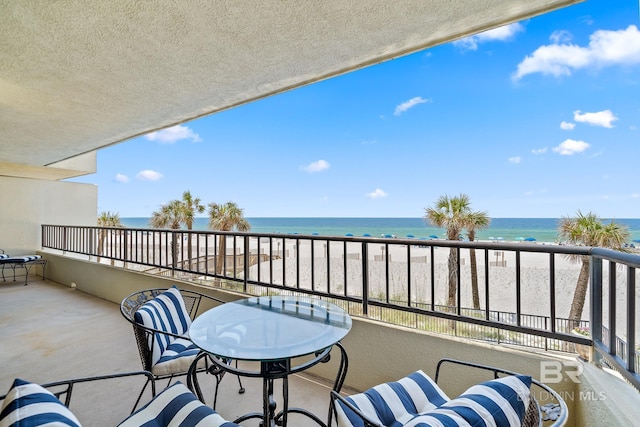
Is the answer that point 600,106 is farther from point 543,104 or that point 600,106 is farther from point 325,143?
point 325,143

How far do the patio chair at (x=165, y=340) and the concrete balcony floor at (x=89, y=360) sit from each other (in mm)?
306

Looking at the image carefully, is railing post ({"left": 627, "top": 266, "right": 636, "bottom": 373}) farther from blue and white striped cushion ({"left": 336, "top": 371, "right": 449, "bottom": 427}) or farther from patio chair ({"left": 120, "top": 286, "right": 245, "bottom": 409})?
patio chair ({"left": 120, "top": 286, "right": 245, "bottom": 409})

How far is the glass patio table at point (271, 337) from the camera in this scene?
1.33m

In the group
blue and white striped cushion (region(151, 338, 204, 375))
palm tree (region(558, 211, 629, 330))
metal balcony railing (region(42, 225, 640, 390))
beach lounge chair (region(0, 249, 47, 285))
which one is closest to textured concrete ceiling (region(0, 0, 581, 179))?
metal balcony railing (region(42, 225, 640, 390))

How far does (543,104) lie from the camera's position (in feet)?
88.7

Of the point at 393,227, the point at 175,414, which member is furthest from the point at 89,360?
the point at 393,227

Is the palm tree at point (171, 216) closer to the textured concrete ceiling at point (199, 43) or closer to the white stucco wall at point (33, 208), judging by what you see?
the white stucco wall at point (33, 208)

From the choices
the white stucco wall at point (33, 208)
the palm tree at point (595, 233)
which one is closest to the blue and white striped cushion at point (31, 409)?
the white stucco wall at point (33, 208)

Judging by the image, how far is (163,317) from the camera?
2.00 metres

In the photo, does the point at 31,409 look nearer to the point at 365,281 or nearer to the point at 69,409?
the point at 69,409

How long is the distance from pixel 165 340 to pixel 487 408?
6.28 feet

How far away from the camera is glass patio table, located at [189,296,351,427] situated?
1.33 metres

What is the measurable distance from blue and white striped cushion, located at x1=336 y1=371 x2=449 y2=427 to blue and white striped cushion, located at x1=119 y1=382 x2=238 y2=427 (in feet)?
1.59

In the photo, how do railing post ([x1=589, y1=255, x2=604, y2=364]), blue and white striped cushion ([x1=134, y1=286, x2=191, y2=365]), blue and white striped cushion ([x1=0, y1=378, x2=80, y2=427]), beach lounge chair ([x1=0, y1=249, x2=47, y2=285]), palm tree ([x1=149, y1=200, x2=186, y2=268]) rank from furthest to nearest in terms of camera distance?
1. palm tree ([x1=149, y1=200, x2=186, y2=268])
2. beach lounge chair ([x1=0, y1=249, x2=47, y2=285])
3. blue and white striped cushion ([x1=134, y1=286, x2=191, y2=365])
4. railing post ([x1=589, y1=255, x2=604, y2=364])
5. blue and white striped cushion ([x1=0, y1=378, x2=80, y2=427])
